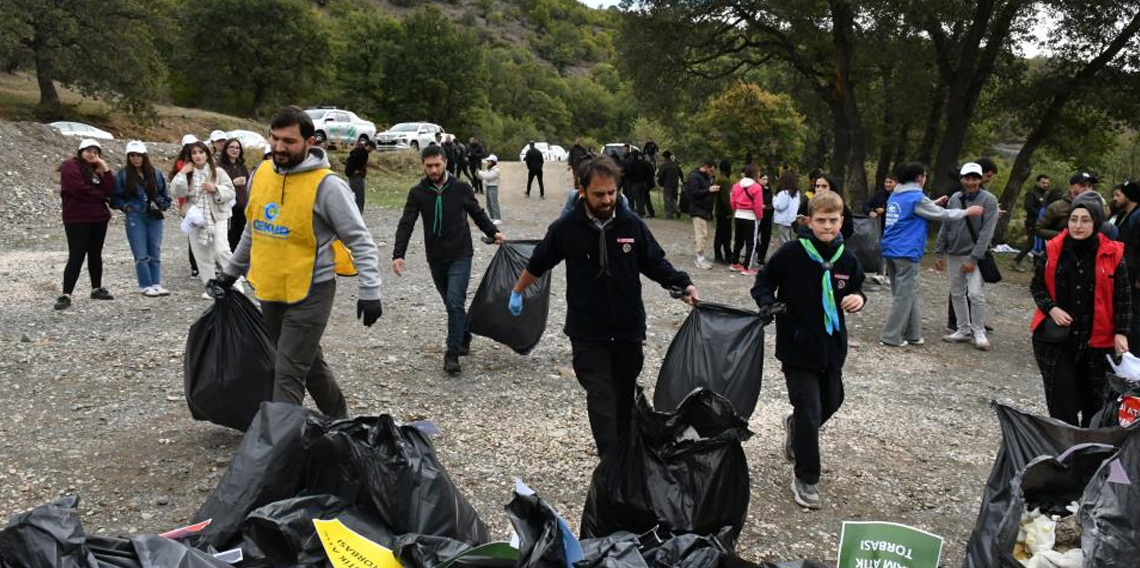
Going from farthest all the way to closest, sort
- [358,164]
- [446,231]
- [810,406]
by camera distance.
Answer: [358,164] < [446,231] < [810,406]

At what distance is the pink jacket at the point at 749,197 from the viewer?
10.6m

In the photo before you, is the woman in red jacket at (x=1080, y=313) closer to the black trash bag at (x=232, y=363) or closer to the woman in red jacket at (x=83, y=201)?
the black trash bag at (x=232, y=363)

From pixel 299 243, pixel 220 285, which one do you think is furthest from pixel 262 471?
pixel 220 285

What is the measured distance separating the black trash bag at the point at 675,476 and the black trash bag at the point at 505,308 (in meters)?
2.88

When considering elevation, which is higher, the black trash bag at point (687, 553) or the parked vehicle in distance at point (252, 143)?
the parked vehicle in distance at point (252, 143)

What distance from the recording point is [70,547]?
2145mm

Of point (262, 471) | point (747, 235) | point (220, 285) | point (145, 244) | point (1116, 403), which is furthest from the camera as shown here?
point (747, 235)

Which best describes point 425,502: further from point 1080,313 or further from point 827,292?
point 1080,313

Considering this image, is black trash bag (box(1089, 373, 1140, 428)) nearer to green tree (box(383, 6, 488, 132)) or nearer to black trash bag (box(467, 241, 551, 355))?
black trash bag (box(467, 241, 551, 355))

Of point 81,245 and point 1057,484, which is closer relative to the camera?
point 1057,484

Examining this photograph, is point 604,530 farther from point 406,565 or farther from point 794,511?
point 794,511

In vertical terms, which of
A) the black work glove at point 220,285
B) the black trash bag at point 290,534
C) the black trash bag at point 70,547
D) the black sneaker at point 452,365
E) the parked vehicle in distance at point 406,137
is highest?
the parked vehicle in distance at point 406,137

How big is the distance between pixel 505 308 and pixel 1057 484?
12.5ft

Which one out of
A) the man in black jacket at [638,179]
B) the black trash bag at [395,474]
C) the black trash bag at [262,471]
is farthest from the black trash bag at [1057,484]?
the man in black jacket at [638,179]
